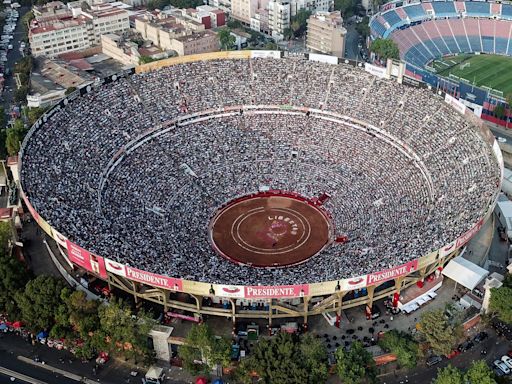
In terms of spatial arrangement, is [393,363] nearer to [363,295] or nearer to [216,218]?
[363,295]

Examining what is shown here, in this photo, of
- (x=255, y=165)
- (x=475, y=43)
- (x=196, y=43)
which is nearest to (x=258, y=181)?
(x=255, y=165)

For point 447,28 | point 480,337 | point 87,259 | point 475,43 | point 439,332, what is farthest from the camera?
point 447,28

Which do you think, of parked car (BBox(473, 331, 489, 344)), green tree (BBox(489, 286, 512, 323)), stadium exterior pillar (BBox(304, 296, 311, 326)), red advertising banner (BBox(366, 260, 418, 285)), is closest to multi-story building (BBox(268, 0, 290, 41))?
red advertising banner (BBox(366, 260, 418, 285))

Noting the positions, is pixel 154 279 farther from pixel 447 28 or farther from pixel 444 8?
pixel 444 8

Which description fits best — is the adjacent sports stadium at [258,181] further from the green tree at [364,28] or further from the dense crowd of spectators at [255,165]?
the green tree at [364,28]

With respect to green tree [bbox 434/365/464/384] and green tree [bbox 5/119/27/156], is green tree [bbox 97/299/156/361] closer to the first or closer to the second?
green tree [bbox 434/365/464/384]

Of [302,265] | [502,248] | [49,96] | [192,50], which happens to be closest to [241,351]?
[302,265]
